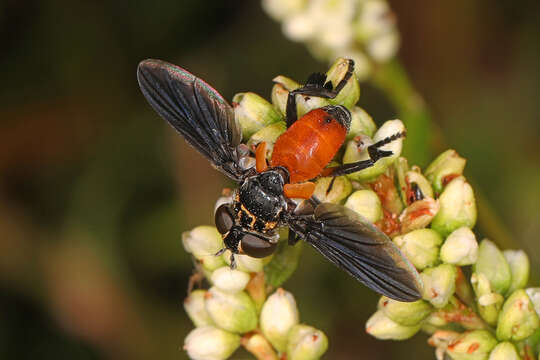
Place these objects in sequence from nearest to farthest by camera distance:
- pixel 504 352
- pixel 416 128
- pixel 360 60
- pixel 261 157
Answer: pixel 504 352
pixel 261 157
pixel 416 128
pixel 360 60

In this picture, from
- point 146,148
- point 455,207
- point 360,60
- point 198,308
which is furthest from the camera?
point 146,148

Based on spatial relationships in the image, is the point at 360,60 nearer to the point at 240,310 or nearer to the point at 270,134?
Answer: the point at 270,134

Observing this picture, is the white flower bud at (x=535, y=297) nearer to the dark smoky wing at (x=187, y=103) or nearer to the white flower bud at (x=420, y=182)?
the white flower bud at (x=420, y=182)

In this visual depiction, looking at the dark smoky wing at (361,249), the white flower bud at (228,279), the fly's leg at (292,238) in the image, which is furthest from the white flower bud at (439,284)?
the white flower bud at (228,279)

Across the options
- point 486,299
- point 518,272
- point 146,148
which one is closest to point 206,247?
point 486,299

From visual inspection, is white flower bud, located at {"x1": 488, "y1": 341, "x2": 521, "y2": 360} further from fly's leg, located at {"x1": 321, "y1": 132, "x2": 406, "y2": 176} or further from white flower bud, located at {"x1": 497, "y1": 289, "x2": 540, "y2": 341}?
fly's leg, located at {"x1": 321, "y1": 132, "x2": 406, "y2": 176}

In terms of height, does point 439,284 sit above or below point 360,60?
below

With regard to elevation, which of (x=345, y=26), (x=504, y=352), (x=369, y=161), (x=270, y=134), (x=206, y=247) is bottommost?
(x=504, y=352)
